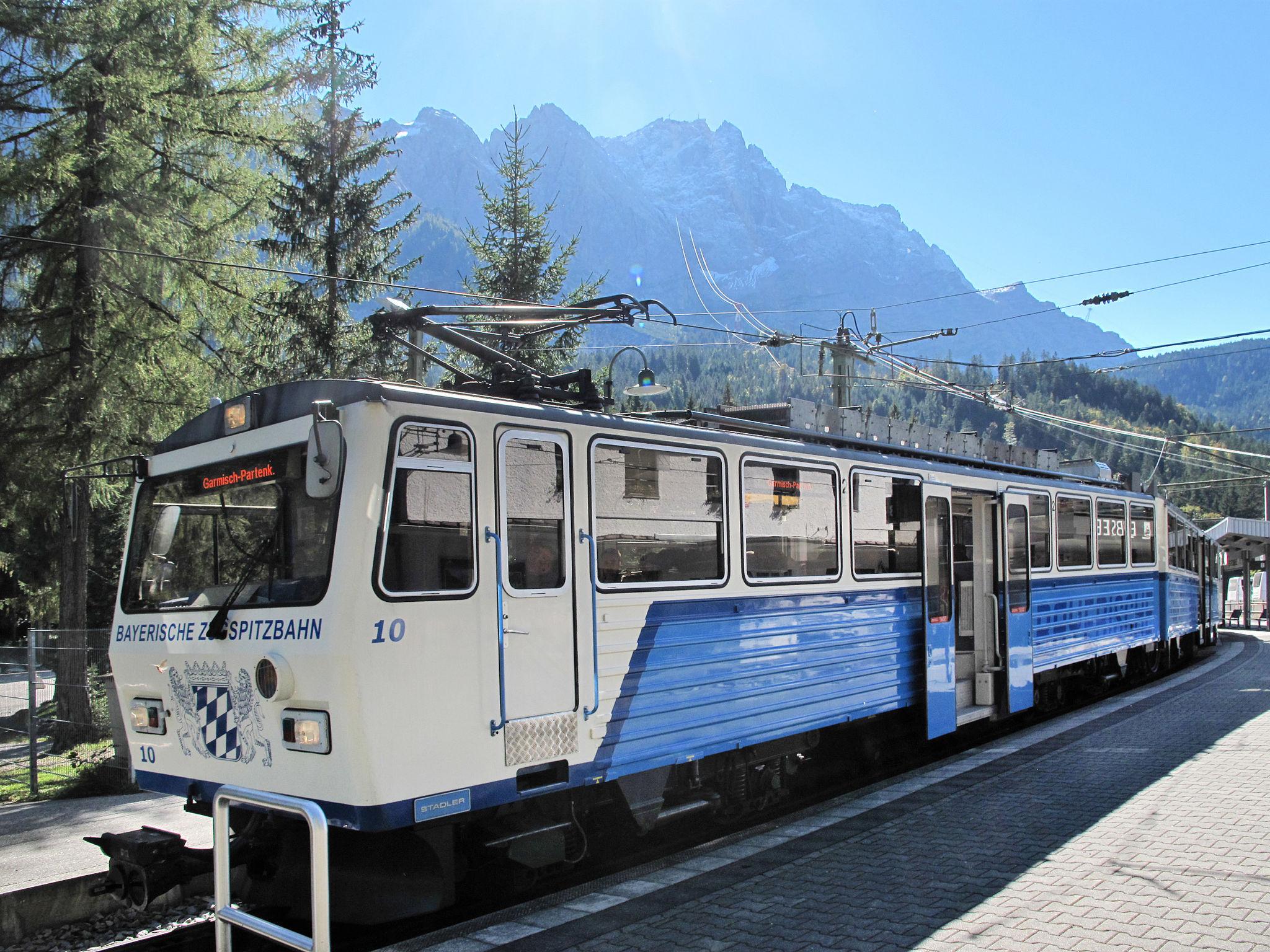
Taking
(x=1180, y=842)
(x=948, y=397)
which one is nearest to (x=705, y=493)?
(x=1180, y=842)

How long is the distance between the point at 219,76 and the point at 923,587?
11104 mm

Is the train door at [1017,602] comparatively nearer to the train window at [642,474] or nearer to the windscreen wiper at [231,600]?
Result: the train window at [642,474]

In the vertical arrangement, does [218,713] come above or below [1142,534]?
below

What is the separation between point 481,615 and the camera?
17.3ft

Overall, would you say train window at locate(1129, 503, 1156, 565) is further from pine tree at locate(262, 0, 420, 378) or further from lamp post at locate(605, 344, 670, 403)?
pine tree at locate(262, 0, 420, 378)

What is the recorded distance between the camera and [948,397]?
132 meters

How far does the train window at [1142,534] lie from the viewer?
1496 cm

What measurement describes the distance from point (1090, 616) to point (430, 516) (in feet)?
36.1

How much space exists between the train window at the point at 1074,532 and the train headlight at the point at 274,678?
9873 millimetres

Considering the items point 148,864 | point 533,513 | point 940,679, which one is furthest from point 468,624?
point 940,679

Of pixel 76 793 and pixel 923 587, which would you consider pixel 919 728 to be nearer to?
pixel 923 587

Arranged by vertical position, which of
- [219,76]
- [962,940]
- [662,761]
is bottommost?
[962,940]

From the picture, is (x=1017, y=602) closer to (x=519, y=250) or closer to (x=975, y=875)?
(x=975, y=875)

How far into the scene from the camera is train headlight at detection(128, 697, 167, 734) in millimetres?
5969
